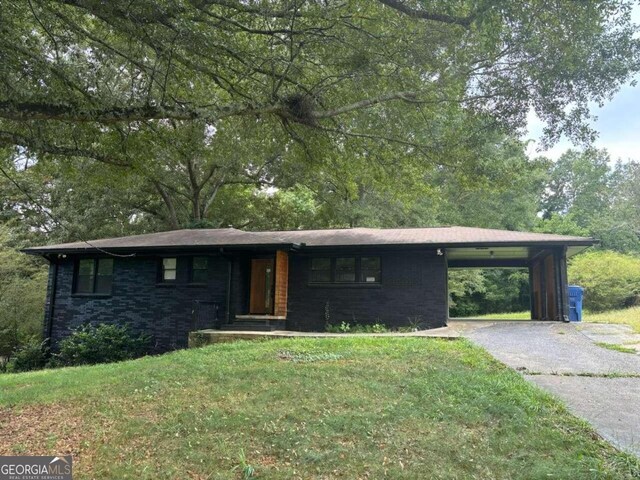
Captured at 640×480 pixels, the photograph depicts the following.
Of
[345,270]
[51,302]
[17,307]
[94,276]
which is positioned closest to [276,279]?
[345,270]

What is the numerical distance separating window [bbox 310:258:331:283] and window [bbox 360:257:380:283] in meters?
1.00

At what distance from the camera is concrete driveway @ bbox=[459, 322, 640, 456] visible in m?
4.78

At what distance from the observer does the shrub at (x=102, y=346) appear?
13.2 meters

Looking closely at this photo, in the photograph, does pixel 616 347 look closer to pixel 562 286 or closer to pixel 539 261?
pixel 562 286

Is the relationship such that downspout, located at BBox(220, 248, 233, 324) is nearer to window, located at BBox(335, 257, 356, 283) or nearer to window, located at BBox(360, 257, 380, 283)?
window, located at BBox(335, 257, 356, 283)

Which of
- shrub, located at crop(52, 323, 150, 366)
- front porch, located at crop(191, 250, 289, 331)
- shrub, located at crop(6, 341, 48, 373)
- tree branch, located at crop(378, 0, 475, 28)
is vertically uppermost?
tree branch, located at crop(378, 0, 475, 28)

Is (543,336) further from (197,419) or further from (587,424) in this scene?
(197,419)

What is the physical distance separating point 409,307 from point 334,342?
4073 millimetres

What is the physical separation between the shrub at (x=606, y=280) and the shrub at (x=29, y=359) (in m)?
20.1

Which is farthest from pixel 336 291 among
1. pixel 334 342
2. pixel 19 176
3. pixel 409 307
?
pixel 19 176

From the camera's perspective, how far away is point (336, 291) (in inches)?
541

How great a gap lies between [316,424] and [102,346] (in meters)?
10.3

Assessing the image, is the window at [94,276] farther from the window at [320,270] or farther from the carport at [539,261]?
the carport at [539,261]

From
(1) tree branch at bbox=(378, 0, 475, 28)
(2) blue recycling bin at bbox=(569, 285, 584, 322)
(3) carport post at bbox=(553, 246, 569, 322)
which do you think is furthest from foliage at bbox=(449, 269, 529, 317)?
(1) tree branch at bbox=(378, 0, 475, 28)
